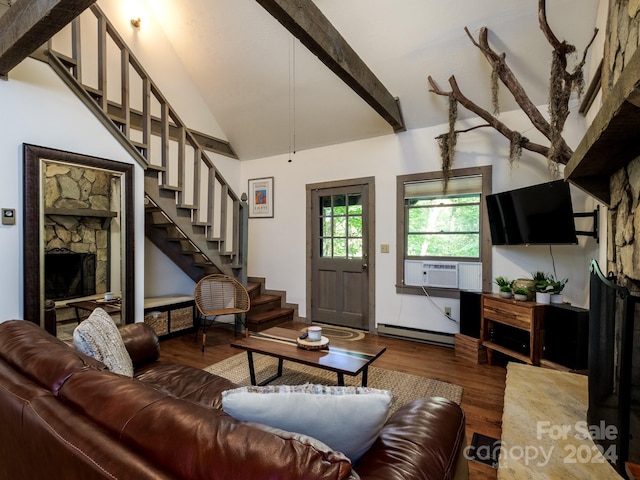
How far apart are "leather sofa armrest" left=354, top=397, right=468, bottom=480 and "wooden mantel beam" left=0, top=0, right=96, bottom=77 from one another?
2.55 meters

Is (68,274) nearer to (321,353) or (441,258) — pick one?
(321,353)

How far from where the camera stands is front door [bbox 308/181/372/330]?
4.57 m

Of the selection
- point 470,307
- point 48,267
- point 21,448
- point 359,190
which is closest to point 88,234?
point 48,267

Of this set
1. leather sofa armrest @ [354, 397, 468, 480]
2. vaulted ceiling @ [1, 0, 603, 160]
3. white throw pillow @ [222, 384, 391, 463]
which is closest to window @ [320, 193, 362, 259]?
vaulted ceiling @ [1, 0, 603, 160]

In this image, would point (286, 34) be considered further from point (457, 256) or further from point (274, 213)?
point (457, 256)

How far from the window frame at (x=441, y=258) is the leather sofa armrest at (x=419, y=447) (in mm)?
2819

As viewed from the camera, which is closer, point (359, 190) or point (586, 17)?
point (586, 17)

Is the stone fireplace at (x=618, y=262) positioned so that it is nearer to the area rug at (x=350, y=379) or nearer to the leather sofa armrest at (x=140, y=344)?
the area rug at (x=350, y=379)

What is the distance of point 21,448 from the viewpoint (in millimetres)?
1081

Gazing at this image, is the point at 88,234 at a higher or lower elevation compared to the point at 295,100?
lower

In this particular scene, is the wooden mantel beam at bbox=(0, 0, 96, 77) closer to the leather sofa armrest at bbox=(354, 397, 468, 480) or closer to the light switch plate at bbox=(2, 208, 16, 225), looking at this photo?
the light switch plate at bbox=(2, 208, 16, 225)

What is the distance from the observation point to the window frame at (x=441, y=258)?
371 cm

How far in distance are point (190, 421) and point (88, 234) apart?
2.97m

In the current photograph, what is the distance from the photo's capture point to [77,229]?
296 cm
